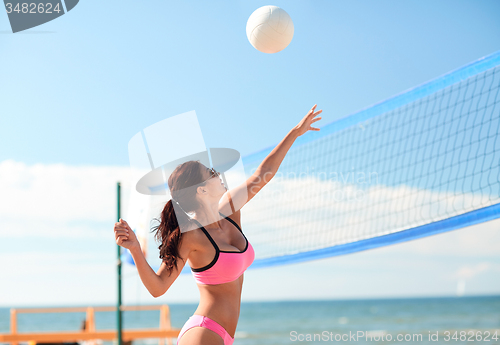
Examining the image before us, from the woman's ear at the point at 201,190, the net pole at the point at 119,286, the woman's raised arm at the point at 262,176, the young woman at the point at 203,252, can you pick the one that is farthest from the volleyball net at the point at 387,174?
the woman's ear at the point at 201,190

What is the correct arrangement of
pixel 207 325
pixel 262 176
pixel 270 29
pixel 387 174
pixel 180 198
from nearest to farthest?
pixel 207 325 < pixel 180 198 < pixel 262 176 < pixel 270 29 < pixel 387 174

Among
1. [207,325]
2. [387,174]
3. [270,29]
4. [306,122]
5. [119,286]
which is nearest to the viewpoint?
[207,325]

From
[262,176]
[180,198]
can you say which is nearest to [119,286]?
[180,198]

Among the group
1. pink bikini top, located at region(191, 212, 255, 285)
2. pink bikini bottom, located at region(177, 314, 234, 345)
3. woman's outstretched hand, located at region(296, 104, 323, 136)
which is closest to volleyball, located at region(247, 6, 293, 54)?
woman's outstretched hand, located at region(296, 104, 323, 136)

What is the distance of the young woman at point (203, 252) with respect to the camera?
210cm

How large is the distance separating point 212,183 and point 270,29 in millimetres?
1997

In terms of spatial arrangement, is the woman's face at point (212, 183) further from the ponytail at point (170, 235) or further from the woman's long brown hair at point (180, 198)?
the ponytail at point (170, 235)

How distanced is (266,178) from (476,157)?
2755 mm

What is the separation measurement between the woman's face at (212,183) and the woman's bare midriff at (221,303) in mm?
476

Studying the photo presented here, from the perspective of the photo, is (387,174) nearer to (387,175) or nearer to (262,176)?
(387,175)

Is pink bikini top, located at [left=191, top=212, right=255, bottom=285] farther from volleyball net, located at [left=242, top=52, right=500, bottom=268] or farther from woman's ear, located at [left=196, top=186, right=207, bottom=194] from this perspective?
volleyball net, located at [left=242, top=52, right=500, bottom=268]

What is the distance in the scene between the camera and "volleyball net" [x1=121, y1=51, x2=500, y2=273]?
404 centimetres

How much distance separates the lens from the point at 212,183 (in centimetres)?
241

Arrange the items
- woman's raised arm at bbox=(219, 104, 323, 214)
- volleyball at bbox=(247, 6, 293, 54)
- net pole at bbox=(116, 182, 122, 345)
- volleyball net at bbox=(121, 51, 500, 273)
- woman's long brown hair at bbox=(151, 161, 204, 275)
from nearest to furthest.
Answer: woman's long brown hair at bbox=(151, 161, 204, 275), woman's raised arm at bbox=(219, 104, 323, 214), volleyball at bbox=(247, 6, 293, 54), volleyball net at bbox=(121, 51, 500, 273), net pole at bbox=(116, 182, 122, 345)
